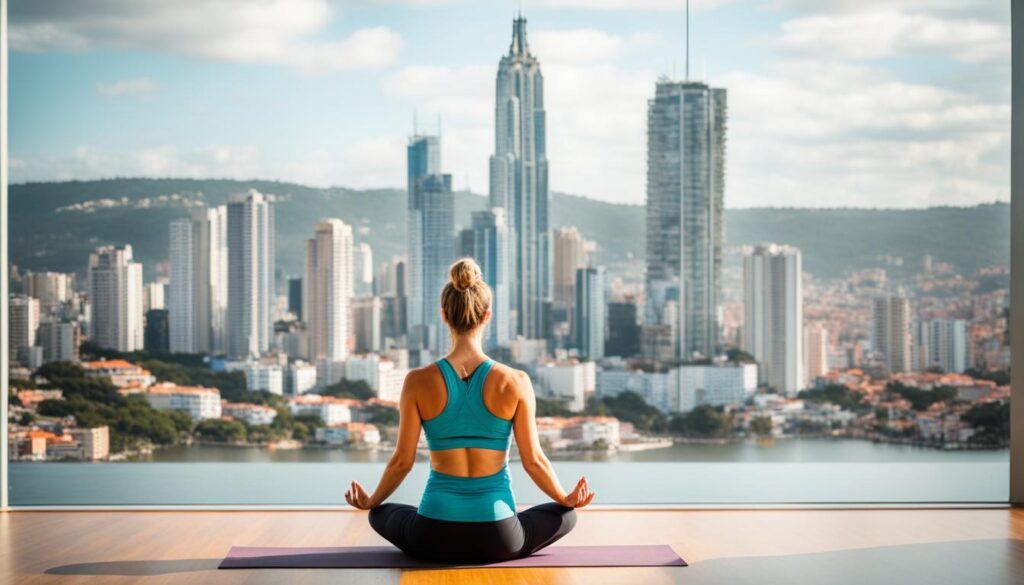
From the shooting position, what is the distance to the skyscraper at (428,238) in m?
7.77

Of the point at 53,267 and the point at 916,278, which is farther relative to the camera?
the point at 916,278

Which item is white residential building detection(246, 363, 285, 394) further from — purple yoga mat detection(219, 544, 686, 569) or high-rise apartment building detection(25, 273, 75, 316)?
purple yoga mat detection(219, 544, 686, 569)

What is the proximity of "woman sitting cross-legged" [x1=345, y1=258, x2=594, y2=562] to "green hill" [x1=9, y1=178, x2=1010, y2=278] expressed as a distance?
3.99 meters

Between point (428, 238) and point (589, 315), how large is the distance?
120 centimetres

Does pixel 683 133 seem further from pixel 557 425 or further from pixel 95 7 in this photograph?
pixel 95 7

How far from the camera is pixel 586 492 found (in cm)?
386

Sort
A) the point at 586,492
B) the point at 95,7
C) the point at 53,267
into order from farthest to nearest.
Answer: the point at 53,267, the point at 95,7, the point at 586,492

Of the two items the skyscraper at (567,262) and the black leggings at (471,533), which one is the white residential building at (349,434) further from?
the black leggings at (471,533)

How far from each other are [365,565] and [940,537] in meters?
2.23

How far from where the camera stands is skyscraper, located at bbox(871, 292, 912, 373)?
26.6ft

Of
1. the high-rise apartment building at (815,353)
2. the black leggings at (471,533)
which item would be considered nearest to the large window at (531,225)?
the high-rise apartment building at (815,353)

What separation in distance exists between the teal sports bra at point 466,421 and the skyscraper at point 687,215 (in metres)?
4.27

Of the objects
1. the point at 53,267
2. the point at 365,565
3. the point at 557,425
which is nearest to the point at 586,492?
the point at 365,565

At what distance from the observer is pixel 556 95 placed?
778 cm
